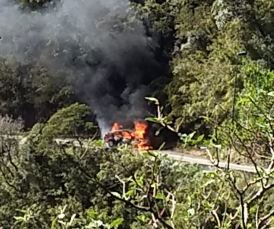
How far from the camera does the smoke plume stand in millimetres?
11133

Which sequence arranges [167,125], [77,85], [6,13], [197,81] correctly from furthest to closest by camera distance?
[6,13] → [77,85] → [197,81] → [167,125]

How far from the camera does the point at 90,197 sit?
7.30 m

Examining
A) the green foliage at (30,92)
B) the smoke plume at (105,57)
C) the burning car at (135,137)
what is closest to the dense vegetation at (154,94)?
the green foliage at (30,92)

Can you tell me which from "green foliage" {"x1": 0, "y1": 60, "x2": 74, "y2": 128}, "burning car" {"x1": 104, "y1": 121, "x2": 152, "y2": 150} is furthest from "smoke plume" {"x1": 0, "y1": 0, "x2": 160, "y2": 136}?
"burning car" {"x1": 104, "y1": 121, "x2": 152, "y2": 150}

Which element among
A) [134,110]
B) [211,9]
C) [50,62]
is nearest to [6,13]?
[50,62]

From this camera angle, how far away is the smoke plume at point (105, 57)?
11.1m

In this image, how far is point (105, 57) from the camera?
450 inches

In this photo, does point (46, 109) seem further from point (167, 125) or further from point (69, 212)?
point (167, 125)

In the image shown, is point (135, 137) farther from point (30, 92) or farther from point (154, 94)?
point (30, 92)

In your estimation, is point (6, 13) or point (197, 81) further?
point (6, 13)

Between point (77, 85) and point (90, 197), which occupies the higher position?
point (77, 85)

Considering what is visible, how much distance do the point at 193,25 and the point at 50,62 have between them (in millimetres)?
2871

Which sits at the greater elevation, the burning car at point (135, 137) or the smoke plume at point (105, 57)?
the smoke plume at point (105, 57)

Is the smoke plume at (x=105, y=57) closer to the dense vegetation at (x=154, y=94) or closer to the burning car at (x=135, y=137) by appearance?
the dense vegetation at (x=154, y=94)
